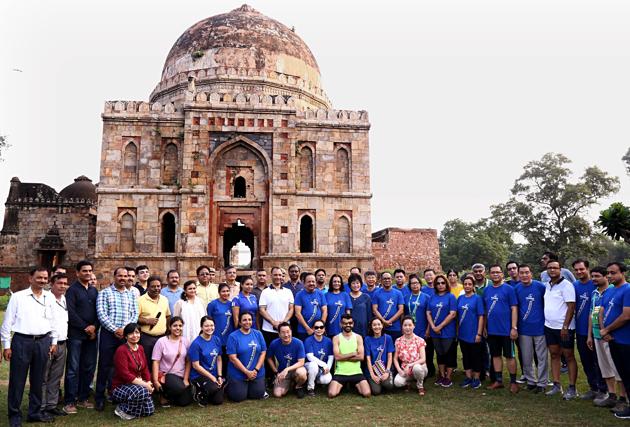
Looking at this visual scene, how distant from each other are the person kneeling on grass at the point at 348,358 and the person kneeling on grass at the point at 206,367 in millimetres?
1440

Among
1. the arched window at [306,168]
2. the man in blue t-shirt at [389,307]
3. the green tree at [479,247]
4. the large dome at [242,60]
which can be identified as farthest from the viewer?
the green tree at [479,247]

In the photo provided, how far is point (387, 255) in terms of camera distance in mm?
21516

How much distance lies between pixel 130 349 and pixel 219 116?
12041 mm

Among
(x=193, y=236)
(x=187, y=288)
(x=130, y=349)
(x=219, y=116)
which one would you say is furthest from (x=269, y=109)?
(x=130, y=349)

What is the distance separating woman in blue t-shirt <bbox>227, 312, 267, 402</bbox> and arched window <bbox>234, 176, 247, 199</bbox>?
35.5 feet

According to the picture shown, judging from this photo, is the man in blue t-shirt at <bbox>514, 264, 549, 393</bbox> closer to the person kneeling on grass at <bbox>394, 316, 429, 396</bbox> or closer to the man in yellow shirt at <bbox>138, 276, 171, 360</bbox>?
the person kneeling on grass at <bbox>394, 316, 429, 396</bbox>

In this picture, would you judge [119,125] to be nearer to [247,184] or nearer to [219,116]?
[219,116]

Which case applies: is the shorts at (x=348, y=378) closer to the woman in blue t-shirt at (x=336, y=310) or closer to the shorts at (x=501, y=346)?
the woman in blue t-shirt at (x=336, y=310)

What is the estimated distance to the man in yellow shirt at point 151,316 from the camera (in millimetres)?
6188

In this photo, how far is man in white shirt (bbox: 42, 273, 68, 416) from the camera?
18.1 ft

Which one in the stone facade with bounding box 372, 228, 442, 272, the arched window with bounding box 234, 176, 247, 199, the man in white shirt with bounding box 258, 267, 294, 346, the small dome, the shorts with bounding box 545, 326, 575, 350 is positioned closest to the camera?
the shorts with bounding box 545, 326, 575, 350

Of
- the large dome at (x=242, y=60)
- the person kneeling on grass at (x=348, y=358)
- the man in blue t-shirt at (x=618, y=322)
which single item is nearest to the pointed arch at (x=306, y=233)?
the large dome at (x=242, y=60)

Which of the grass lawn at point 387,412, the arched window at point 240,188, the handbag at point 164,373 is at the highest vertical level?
the arched window at point 240,188

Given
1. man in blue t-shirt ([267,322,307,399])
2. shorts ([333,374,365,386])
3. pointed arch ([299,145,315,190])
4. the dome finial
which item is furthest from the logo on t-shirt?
the dome finial
